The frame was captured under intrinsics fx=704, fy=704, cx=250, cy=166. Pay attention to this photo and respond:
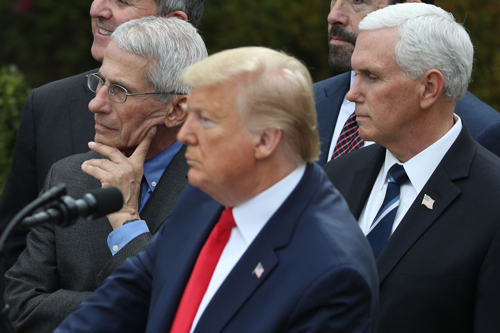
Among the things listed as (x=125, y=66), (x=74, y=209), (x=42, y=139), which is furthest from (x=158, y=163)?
(x=74, y=209)

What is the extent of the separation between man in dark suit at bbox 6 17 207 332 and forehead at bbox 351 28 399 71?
2.42 feet

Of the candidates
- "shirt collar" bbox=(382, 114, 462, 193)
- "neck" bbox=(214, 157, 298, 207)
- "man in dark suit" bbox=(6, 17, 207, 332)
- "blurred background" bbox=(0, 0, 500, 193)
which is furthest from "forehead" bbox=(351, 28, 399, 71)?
"blurred background" bbox=(0, 0, 500, 193)

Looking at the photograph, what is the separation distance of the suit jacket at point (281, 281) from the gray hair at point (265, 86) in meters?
0.18

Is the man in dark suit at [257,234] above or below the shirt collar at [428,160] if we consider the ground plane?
above

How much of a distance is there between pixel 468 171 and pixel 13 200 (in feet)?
8.18

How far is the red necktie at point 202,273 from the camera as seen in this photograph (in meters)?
2.22

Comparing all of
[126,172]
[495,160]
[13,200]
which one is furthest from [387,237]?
[13,200]

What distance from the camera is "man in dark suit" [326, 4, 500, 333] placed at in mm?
2816

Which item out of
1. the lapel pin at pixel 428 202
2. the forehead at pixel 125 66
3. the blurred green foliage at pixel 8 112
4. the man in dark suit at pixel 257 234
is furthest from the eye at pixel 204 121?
the blurred green foliage at pixel 8 112

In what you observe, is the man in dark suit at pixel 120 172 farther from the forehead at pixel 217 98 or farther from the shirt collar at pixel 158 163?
the forehead at pixel 217 98

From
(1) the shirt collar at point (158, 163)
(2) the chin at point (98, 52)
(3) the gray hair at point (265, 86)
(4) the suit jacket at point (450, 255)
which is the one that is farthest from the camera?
(2) the chin at point (98, 52)

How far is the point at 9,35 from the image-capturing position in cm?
1066

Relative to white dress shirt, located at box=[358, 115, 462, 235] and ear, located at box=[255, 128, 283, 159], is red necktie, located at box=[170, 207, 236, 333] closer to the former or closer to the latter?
ear, located at box=[255, 128, 283, 159]

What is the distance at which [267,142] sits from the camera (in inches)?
87.7
